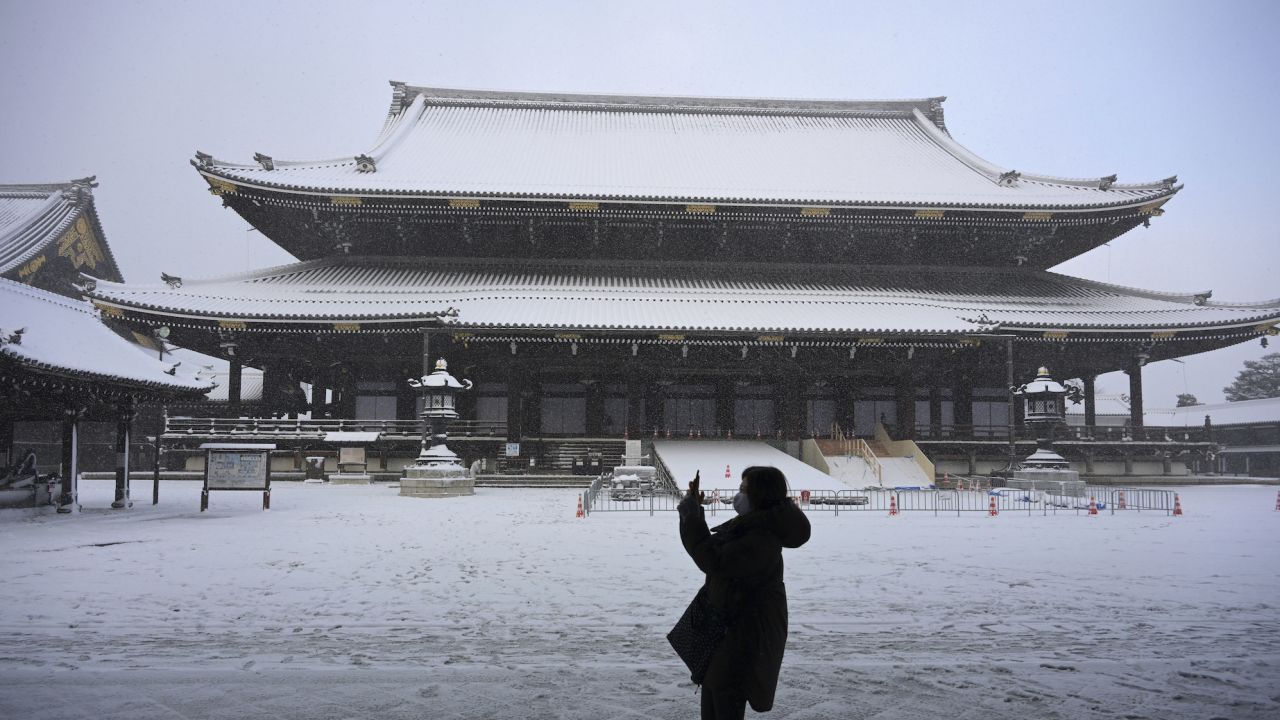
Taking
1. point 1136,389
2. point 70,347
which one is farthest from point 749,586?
point 1136,389

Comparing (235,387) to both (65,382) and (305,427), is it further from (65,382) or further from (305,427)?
(65,382)

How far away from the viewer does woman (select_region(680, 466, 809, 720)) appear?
3.42 metres

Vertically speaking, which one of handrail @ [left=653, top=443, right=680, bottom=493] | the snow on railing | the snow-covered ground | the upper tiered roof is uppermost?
the upper tiered roof

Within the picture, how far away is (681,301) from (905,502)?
10.1m

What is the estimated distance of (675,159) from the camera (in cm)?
3116

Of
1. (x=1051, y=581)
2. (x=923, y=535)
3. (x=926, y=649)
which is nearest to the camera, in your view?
(x=926, y=649)

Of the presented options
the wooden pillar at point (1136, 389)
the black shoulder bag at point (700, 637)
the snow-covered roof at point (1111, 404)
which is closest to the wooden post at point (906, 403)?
the wooden pillar at point (1136, 389)

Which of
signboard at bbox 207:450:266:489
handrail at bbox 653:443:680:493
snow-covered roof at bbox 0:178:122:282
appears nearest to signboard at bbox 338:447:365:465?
signboard at bbox 207:450:266:489

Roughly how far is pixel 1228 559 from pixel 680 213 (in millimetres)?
18693

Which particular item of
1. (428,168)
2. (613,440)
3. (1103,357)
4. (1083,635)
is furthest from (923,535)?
(428,168)

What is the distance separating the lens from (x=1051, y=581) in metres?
8.70

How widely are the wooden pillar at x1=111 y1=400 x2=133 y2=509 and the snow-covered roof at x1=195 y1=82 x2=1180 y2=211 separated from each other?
411 inches

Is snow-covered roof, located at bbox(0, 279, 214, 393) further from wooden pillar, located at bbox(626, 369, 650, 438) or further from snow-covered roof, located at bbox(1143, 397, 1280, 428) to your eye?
snow-covered roof, located at bbox(1143, 397, 1280, 428)

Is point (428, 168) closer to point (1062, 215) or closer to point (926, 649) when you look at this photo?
point (1062, 215)
